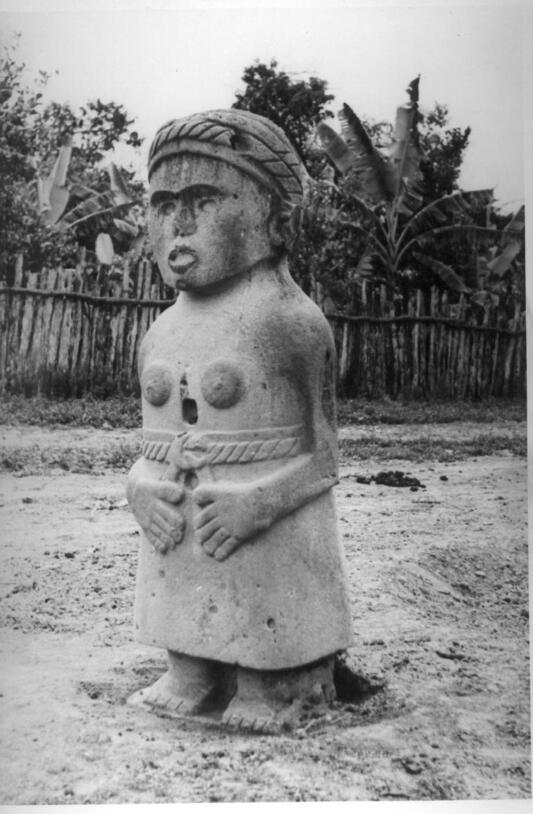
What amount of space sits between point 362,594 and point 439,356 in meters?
2.33

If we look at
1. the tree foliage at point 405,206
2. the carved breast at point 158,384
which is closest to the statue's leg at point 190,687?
the carved breast at point 158,384

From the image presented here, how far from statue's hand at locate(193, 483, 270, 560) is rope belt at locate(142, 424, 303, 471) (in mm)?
106

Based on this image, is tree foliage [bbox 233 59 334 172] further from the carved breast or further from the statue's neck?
the carved breast

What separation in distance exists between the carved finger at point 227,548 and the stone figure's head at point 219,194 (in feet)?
3.33

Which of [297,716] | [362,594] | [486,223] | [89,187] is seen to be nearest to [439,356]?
[486,223]

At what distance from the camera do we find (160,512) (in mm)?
3961

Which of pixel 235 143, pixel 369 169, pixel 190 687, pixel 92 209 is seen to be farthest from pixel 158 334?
pixel 369 169

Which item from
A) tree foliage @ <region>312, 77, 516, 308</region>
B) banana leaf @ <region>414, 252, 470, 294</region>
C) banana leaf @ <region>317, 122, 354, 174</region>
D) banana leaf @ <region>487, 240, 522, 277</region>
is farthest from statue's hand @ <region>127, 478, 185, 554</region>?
banana leaf @ <region>414, 252, 470, 294</region>

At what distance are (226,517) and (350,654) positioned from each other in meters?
1.37

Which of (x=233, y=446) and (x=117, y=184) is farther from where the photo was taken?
(x=117, y=184)

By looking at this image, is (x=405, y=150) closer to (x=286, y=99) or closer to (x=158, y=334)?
(x=286, y=99)

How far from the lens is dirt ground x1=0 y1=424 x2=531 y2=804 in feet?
12.6

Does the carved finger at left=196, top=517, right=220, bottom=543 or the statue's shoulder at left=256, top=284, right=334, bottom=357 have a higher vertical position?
the statue's shoulder at left=256, top=284, right=334, bottom=357

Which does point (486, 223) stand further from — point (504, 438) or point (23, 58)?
point (23, 58)
